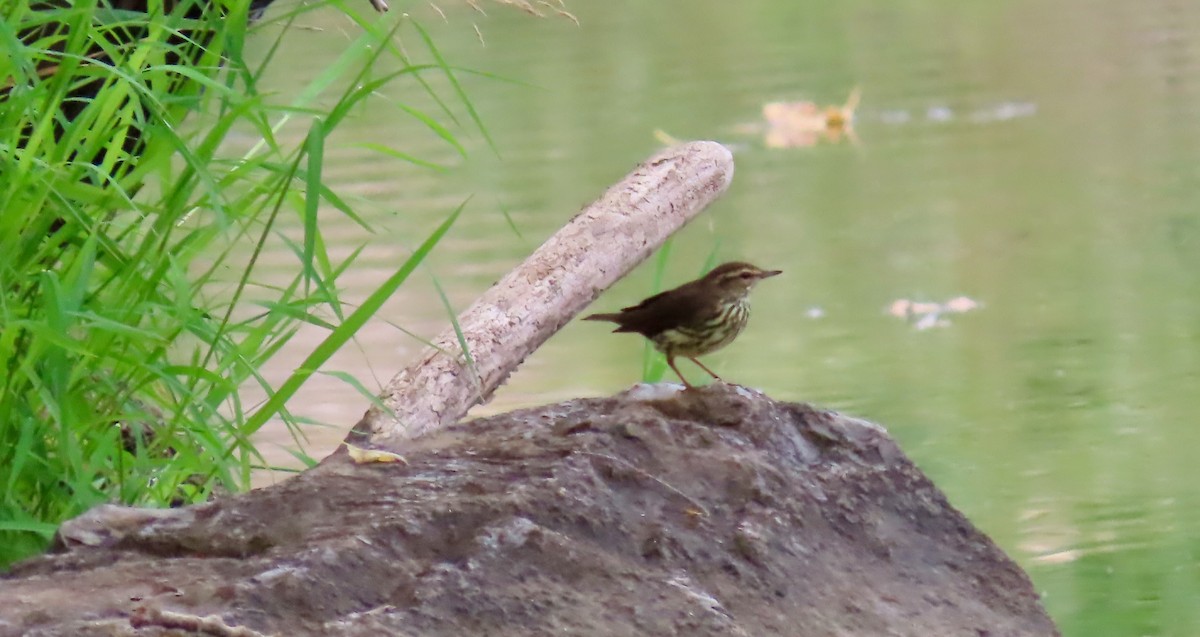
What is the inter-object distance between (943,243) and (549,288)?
3.52 meters

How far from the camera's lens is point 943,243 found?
5609mm

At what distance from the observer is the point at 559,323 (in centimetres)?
235

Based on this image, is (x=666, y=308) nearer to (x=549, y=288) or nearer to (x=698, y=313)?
(x=698, y=313)

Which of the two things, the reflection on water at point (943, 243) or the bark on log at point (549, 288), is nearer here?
the bark on log at point (549, 288)

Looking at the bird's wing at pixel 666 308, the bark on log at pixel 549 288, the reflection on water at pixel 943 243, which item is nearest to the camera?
the bark on log at pixel 549 288

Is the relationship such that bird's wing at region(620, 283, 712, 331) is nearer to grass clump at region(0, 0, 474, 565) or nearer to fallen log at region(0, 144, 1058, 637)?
fallen log at region(0, 144, 1058, 637)

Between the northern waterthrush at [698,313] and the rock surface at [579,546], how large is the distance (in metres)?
0.37

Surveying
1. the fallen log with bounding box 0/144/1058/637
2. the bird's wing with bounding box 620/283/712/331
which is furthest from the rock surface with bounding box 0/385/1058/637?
the bird's wing with bounding box 620/283/712/331

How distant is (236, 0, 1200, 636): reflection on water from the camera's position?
12.4ft

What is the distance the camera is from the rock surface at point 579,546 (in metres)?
1.50

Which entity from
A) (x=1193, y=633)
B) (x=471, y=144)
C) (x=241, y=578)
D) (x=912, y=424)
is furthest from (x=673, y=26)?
(x=241, y=578)

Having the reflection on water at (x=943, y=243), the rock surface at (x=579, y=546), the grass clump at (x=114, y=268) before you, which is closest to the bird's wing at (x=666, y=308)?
the reflection on water at (x=943, y=243)

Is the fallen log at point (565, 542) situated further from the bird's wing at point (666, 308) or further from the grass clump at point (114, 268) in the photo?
the bird's wing at point (666, 308)

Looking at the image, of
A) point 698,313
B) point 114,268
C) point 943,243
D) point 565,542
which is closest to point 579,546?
point 565,542
